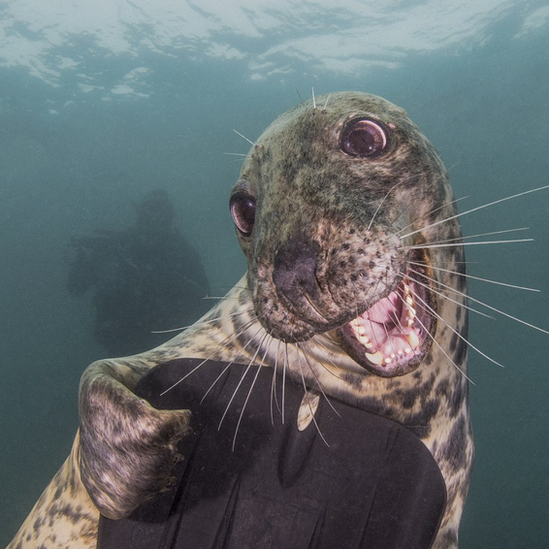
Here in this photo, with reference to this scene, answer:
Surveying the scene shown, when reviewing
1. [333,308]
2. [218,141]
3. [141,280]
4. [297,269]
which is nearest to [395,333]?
[333,308]

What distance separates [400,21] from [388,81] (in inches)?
297

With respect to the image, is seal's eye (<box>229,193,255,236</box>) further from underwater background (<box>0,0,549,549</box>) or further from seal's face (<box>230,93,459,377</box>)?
underwater background (<box>0,0,549,549</box>)

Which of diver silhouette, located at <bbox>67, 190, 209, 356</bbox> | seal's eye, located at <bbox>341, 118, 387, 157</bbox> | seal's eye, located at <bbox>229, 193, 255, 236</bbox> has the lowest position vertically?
diver silhouette, located at <bbox>67, 190, 209, 356</bbox>

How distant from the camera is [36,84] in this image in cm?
3050

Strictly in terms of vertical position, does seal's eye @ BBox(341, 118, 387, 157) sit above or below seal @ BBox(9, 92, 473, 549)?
above

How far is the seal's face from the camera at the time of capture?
57.1 inches

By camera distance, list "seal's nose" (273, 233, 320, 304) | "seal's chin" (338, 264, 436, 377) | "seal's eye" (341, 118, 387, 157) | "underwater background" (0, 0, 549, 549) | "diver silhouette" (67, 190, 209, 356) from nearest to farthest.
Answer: "seal's nose" (273, 233, 320, 304) → "seal's chin" (338, 264, 436, 377) → "seal's eye" (341, 118, 387, 157) → "diver silhouette" (67, 190, 209, 356) → "underwater background" (0, 0, 549, 549)

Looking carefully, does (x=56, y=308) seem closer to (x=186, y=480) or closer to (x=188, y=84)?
(x=188, y=84)

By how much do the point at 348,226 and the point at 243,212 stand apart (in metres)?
0.73

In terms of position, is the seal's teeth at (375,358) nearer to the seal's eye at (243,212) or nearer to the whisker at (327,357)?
the whisker at (327,357)

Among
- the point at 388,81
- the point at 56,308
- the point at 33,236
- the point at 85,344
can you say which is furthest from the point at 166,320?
the point at 33,236

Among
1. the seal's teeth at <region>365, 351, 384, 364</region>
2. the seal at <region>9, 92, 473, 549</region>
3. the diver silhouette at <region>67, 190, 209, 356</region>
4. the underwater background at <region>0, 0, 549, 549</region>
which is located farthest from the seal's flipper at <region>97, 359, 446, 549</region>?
the underwater background at <region>0, 0, 549, 549</region>

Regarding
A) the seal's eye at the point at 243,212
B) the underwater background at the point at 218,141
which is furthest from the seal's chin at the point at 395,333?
the underwater background at the point at 218,141

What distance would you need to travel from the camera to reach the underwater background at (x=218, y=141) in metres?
23.7
